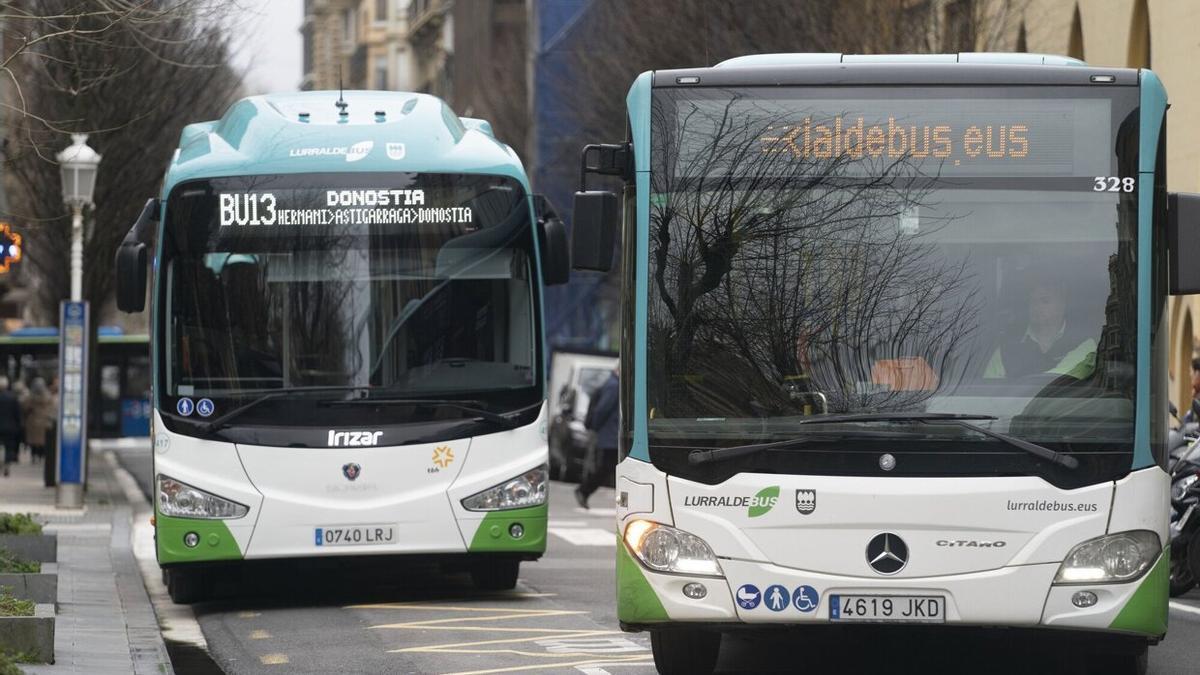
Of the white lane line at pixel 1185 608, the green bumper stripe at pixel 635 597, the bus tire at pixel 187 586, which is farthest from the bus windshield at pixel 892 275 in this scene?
the bus tire at pixel 187 586

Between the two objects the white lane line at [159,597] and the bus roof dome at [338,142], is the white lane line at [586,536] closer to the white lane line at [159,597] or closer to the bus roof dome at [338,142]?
the white lane line at [159,597]

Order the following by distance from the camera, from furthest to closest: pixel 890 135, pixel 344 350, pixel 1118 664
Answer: pixel 344 350 < pixel 1118 664 < pixel 890 135

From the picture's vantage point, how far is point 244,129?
13734 millimetres

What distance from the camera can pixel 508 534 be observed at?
13141 millimetres

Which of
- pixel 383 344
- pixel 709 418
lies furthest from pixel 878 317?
pixel 383 344

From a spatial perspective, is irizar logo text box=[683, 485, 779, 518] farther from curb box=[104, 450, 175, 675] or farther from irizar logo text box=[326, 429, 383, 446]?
irizar logo text box=[326, 429, 383, 446]

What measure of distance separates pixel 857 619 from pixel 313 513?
5.16 metres

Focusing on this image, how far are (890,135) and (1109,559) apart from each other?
6.21ft

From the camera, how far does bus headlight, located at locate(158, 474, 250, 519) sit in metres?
12.9

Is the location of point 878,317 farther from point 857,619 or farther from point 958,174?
point 857,619

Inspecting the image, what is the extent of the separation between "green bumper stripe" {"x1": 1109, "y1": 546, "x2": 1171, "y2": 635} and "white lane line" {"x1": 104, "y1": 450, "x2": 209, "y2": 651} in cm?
525

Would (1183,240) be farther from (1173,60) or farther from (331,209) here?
(1173,60)

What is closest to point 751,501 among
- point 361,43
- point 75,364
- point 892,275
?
point 892,275

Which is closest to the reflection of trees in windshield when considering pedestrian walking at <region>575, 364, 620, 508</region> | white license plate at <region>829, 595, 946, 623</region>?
white license plate at <region>829, 595, 946, 623</region>
